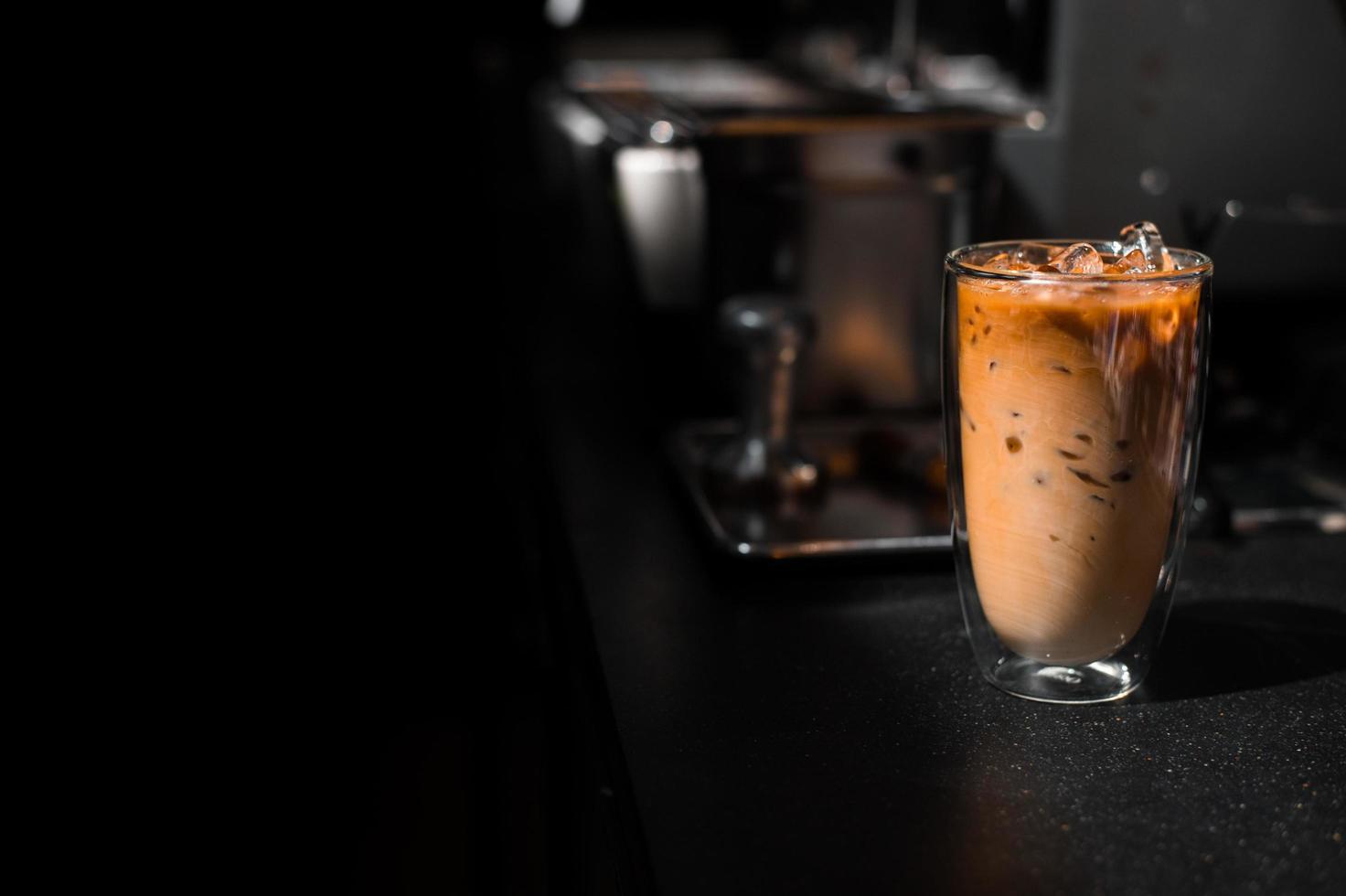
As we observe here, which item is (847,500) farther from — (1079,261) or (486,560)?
(486,560)

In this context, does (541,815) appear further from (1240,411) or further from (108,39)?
(108,39)

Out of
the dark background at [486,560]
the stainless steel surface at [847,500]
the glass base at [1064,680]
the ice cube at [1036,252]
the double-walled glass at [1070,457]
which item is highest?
the ice cube at [1036,252]

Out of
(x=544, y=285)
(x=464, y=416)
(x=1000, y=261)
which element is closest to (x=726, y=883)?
(x=1000, y=261)

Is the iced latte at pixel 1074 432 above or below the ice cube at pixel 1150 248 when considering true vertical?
below

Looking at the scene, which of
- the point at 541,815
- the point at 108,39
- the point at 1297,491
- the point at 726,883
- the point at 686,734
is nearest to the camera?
the point at 726,883

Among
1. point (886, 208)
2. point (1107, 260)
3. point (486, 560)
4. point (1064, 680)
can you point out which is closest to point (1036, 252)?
point (1107, 260)

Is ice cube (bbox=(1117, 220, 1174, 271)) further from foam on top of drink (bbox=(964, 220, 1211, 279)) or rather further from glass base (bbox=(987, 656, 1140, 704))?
glass base (bbox=(987, 656, 1140, 704))

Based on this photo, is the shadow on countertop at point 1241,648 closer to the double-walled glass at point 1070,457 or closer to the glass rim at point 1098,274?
the double-walled glass at point 1070,457

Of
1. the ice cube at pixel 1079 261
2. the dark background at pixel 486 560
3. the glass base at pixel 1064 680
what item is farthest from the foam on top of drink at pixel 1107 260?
the dark background at pixel 486 560
